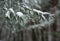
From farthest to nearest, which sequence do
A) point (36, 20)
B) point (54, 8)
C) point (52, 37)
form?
point (36, 20)
point (52, 37)
point (54, 8)

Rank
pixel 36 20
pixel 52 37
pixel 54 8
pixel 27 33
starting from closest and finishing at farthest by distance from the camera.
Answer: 1. pixel 54 8
2. pixel 52 37
3. pixel 36 20
4. pixel 27 33

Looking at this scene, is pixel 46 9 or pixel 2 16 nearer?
pixel 2 16

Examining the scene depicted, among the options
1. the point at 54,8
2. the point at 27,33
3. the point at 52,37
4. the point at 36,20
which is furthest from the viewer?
the point at 27,33

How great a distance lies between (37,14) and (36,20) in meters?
0.32

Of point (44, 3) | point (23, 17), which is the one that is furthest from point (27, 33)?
point (23, 17)

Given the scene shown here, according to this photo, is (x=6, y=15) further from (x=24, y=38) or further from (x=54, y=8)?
(x=24, y=38)

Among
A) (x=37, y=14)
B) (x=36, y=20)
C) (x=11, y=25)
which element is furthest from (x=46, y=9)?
(x=11, y=25)

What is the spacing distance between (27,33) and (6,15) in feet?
3.04

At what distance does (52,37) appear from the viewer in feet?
8.16

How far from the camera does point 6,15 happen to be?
2.31 m

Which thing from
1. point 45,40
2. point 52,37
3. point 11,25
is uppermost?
point 11,25

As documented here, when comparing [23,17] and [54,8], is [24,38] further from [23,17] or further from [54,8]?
[54,8]

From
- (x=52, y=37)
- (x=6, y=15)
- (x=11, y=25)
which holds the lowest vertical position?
(x=52, y=37)

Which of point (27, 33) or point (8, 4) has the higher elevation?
point (8, 4)
